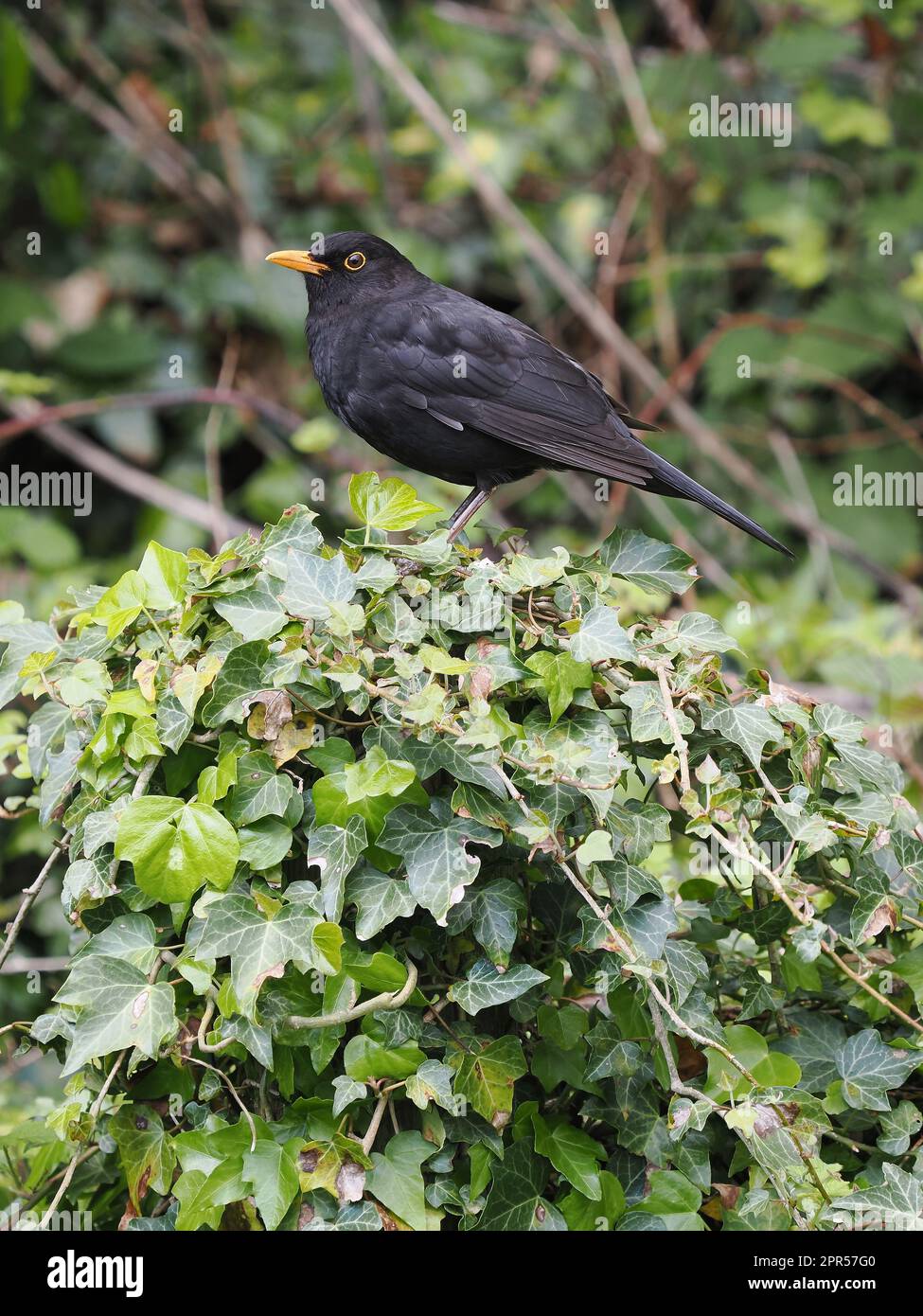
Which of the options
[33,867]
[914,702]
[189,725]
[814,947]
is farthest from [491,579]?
[33,867]

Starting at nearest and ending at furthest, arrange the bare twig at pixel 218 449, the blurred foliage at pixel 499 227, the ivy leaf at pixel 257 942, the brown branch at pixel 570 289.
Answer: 1. the ivy leaf at pixel 257 942
2. the bare twig at pixel 218 449
3. the brown branch at pixel 570 289
4. the blurred foliage at pixel 499 227

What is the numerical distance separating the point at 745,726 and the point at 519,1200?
71cm

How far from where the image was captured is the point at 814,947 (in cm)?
160

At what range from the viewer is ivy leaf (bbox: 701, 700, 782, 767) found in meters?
1.79

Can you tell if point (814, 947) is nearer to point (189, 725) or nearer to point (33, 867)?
point (189, 725)

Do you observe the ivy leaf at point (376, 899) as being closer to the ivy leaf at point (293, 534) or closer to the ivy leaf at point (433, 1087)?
the ivy leaf at point (433, 1087)

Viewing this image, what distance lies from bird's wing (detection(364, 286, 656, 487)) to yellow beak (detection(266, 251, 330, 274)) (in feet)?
0.90

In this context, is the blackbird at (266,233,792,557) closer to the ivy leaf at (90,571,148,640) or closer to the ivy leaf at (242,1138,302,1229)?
the ivy leaf at (90,571,148,640)

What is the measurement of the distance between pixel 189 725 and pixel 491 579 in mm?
464

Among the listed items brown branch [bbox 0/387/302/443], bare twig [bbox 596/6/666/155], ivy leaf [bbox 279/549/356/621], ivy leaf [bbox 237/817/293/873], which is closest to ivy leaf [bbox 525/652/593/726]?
ivy leaf [bbox 279/549/356/621]

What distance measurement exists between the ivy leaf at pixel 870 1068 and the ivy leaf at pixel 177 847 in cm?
90

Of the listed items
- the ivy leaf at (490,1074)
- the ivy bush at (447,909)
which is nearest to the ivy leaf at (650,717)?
the ivy bush at (447,909)

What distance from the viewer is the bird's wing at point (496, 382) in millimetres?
3039

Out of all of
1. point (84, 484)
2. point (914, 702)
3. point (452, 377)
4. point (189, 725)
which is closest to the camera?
point (189, 725)
